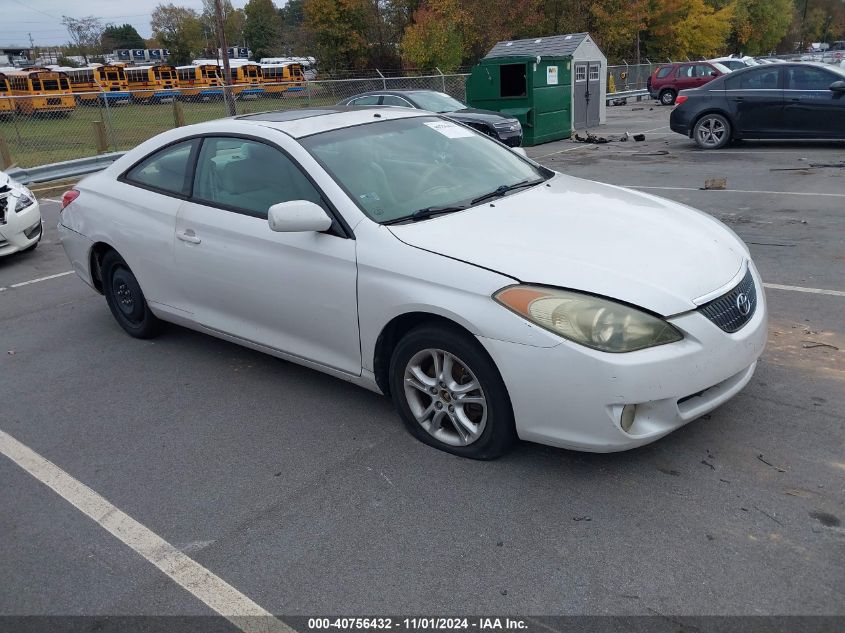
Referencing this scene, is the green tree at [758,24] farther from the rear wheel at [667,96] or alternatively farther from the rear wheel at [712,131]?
the rear wheel at [712,131]

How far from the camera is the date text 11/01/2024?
2486mm

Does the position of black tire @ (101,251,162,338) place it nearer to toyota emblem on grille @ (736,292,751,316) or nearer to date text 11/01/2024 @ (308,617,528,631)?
date text 11/01/2024 @ (308,617,528,631)

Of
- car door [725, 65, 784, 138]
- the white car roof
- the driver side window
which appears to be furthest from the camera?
car door [725, 65, 784, 138]

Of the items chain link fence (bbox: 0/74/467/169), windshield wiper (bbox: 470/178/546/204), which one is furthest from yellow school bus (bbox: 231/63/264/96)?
windshield wiper (bbox: 470/178/546/204)

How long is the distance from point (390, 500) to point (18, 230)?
6.61 meters

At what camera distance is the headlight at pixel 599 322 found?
3.01m

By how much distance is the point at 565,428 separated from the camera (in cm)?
311

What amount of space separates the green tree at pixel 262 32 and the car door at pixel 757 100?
257 ft

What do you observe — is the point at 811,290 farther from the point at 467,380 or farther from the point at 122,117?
the point at 122,117

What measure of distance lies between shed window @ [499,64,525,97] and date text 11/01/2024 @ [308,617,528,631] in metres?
16.2

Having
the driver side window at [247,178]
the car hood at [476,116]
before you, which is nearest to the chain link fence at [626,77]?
the car hood at [476,116]

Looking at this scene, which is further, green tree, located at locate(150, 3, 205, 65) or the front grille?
green tree, located at locate(150, 3, 205, 65)

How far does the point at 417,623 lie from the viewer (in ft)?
8.28

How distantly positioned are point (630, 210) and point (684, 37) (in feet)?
173
